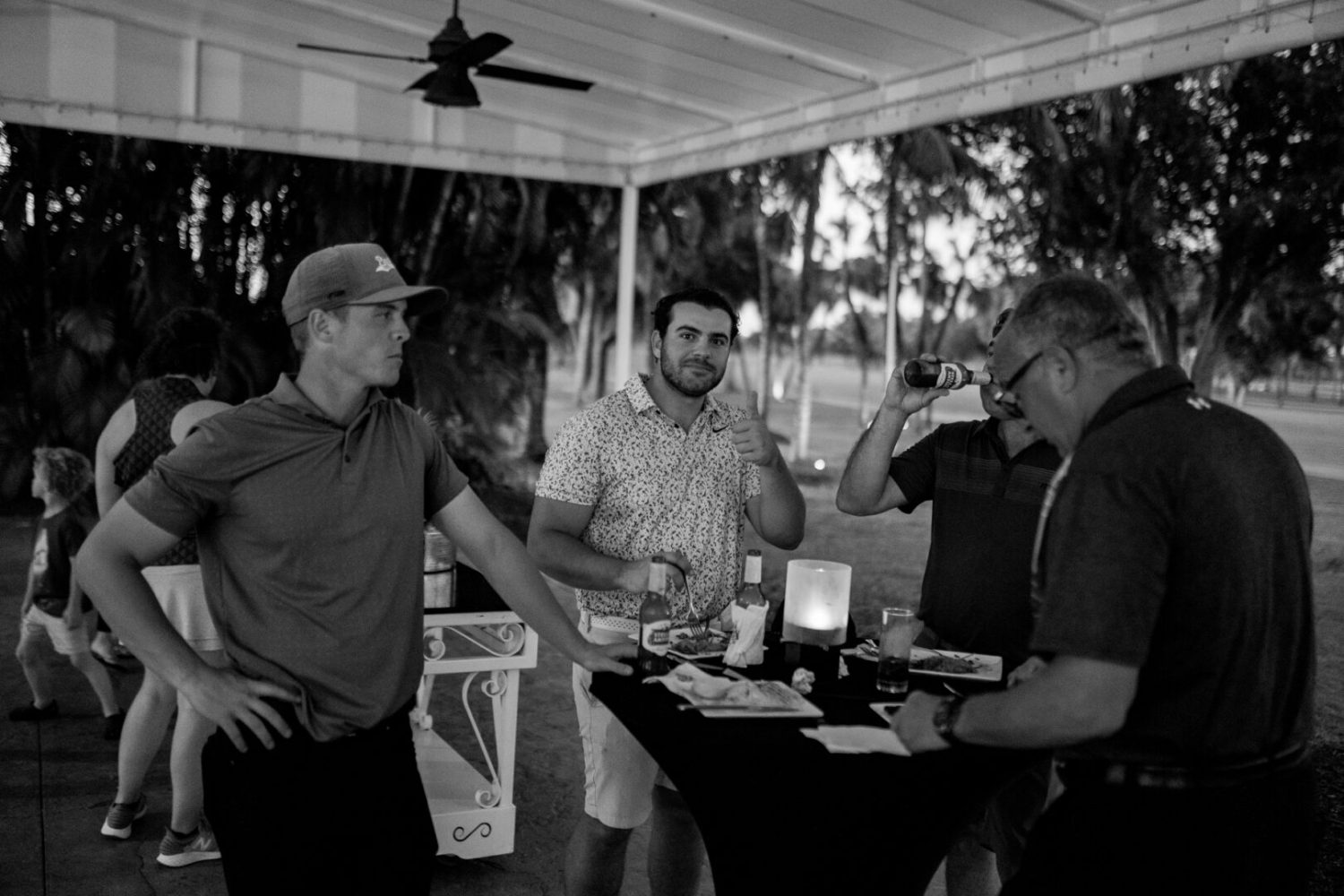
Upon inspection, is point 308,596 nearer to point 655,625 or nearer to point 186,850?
point 655,625

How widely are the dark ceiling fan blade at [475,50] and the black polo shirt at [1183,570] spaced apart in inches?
165

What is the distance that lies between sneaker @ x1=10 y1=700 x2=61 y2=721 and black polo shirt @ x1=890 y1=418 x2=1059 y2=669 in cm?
404

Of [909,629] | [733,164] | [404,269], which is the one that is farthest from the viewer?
[404,269]

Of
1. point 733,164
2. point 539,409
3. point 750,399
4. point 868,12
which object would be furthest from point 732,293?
point 750,399

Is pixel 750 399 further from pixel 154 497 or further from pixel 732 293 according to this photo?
pixel 732 293

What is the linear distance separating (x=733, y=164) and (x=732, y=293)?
204cm

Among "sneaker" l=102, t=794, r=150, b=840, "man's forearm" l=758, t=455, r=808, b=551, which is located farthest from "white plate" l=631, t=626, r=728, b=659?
"sneaker" l=102, t=794, r=150, b=840

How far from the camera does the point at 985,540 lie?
2955 millimetres

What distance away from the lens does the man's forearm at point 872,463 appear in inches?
124

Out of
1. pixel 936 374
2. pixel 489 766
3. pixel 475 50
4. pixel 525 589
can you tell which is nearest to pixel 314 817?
pixel 525 589

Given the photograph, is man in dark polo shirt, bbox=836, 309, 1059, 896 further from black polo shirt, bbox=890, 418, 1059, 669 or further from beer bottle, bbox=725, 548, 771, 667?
beer bottle, bbox=725, 548, 771, 667

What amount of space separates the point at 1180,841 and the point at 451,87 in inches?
194

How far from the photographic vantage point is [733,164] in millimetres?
8008

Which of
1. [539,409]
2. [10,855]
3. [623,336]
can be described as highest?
[623,336]
